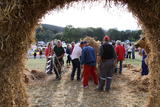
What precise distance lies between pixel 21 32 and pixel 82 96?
357 centimetres

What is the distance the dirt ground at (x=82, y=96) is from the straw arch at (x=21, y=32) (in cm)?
177

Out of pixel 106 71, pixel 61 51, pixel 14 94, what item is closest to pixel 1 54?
pixel 14 94

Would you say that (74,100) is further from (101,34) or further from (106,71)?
(101,34)

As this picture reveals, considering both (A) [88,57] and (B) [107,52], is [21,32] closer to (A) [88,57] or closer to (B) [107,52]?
(B) [107,52]

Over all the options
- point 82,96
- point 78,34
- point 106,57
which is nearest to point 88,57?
point 106,57

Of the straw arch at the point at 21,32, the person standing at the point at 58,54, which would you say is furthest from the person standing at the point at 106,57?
the person standing at the point at 58,54

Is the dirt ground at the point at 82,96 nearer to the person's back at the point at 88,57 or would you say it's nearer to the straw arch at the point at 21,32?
the person's back at the point at 88,57

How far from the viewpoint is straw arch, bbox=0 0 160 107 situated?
Result: 118 inches

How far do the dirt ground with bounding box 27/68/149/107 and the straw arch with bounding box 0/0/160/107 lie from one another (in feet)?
5.81

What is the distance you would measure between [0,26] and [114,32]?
209ft

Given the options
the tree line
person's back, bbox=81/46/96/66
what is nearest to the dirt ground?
person's back, bbox=81/46/96/66

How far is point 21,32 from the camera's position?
10.7 feet

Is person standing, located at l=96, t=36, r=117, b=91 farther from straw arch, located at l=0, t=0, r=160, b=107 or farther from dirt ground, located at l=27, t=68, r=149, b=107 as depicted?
straw arch, located at l=0, t=0, r=160, b=107

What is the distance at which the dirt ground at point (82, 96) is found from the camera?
17.9 ft
